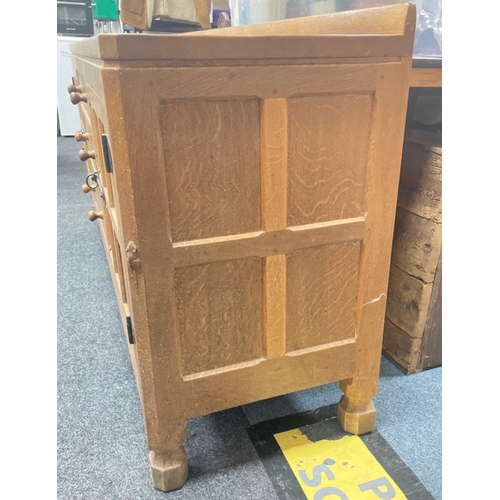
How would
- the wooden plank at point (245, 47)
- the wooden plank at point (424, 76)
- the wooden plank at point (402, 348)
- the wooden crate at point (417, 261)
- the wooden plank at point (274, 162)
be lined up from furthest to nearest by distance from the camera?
the wooden plank at point (402, 348), the wooden crate at point (417, 261), the wooden plank at point (424, 76), the wooden plank at point (274, 162), the wooden plank at point (245, 47)

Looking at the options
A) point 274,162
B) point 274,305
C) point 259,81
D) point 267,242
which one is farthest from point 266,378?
point 259,81

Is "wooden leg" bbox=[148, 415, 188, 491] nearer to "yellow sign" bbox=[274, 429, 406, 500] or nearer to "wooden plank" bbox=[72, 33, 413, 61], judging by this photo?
"yellow sign" bbox=[274, 429, 406, 500]

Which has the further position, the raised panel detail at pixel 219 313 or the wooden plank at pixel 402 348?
the wooden plank at pixel 402 348

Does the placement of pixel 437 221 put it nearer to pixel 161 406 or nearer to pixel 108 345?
pixel 161 406

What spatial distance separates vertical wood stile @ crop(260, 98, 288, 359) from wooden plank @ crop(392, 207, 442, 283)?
1.49 ft

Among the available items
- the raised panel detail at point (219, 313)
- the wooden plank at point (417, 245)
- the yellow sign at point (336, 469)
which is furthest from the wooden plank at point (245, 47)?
the yellow sign at point (336, 469)

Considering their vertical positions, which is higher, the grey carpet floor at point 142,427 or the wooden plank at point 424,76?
the wooden plank at point 424,76

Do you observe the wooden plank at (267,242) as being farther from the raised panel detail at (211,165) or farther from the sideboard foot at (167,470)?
the sideboard foot at (167,470)

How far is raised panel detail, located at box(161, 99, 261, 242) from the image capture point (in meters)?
0.74

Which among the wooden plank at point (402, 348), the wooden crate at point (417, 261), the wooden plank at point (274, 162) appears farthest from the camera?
the wooden plank at point (402, 348)

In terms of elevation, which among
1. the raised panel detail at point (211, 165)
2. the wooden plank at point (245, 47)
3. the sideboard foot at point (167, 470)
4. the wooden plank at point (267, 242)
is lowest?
the sideboard foot at point (167, 470)

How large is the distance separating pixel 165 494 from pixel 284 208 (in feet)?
2.11

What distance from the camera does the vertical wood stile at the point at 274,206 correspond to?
773 millimetres

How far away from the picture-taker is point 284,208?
0.84 meters
